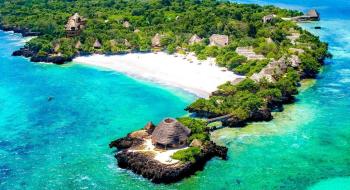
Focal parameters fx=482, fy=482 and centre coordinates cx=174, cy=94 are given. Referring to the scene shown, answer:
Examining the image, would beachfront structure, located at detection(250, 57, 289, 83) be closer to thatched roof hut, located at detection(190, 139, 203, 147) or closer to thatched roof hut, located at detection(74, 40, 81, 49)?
thatched roof hut, located at detection(190, 139, 203, 147)

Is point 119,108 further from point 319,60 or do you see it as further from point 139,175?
point 319,60

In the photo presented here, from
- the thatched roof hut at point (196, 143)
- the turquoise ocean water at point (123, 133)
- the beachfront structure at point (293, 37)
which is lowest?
the turquoise ocean water at point (123, 133)

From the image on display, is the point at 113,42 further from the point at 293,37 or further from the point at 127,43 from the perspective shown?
the point at 293,37

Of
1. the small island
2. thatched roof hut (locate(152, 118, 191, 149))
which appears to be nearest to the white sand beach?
the small island

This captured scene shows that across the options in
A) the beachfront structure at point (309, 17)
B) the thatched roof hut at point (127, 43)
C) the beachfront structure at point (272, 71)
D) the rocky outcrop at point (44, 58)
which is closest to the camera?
the beachfront structure at point (272, 71)

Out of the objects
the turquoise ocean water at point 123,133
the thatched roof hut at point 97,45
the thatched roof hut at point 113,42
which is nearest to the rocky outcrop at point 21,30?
the thatched roof hut at point 97,45

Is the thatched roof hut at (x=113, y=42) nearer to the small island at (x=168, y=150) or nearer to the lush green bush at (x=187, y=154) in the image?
the small island at (x=168, y=150)

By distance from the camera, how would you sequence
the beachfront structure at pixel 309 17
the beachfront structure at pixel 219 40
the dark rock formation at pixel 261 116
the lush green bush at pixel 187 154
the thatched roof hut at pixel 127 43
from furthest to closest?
1. the beachfront structure at pixel 309 17
2. the thatched roof hut at pixel 127 43
3. the beachfront structure at pixel 219 40
4. the dark rock formation at pixel 261 116
5. the lush green bush at pixel 187 154

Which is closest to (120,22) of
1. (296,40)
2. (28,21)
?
(28,21)
